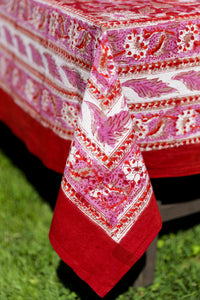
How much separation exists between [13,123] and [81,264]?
818mm

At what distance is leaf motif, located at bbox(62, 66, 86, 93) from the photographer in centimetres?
125

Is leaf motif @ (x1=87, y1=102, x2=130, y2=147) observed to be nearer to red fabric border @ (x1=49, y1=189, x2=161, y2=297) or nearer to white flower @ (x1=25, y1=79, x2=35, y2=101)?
red fabric border @ (x1=49, y1=189, x2=161, y2=297)

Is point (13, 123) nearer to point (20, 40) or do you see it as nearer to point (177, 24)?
point (20, 40)

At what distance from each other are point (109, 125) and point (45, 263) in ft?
2.82

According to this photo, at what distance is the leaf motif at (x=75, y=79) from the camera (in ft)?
4.09

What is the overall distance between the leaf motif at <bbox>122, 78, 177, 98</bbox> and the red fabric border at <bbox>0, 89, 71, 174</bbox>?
11.6 inches

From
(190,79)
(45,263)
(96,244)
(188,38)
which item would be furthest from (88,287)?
(188,38)

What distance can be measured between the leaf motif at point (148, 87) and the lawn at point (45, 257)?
2.56ft

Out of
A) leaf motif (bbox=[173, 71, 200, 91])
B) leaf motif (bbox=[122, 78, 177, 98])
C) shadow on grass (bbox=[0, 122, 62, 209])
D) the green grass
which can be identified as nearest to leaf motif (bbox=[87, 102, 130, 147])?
leaf motif (bbox=[122, 78, 177, 98])

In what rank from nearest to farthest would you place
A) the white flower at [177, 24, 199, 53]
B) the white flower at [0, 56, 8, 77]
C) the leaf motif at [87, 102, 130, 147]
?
1. the leaf motif at [87, 102, 130, 147]
2. the white flower at [177, 24, 199, 53]
3. the white flower at [0, 56, 8, 77]

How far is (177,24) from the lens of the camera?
1171mm

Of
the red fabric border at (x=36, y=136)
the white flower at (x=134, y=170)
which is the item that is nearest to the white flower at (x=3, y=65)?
the red fabric border at (x=36, y=136)

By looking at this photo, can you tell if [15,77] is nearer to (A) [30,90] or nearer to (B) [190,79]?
(A) [30,90]

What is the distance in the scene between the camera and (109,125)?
1.08m
